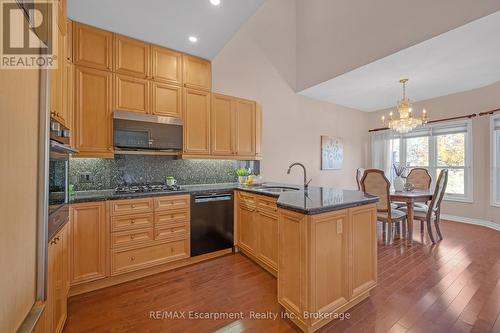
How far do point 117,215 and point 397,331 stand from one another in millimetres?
2636

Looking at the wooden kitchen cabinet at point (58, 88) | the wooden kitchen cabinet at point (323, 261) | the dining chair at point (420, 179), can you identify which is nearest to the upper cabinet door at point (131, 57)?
the wooden kitchen cabinet at point (58, 88)

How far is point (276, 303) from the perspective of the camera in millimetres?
1868

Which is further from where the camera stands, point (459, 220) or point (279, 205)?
point (459, 220)

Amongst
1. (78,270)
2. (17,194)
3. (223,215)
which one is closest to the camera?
(17,194)

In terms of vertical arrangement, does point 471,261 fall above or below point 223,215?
below

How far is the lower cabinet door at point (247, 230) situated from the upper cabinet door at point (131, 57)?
84.3 inches

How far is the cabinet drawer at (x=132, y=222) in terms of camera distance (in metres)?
2.16

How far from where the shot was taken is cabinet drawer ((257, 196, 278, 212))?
223cm

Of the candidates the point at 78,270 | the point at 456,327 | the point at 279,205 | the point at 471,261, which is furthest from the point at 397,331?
the point at 78,270

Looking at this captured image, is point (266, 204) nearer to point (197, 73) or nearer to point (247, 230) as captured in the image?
point (247, 230)

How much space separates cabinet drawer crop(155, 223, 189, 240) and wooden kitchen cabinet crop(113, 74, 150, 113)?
1.46 m

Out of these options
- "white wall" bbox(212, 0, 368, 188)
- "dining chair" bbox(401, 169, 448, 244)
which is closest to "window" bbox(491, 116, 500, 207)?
"dining chair" bbox(401, 169, 448, 244)

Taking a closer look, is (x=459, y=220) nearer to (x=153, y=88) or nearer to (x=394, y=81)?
(x=394, y=81)

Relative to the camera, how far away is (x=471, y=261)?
259 cm
